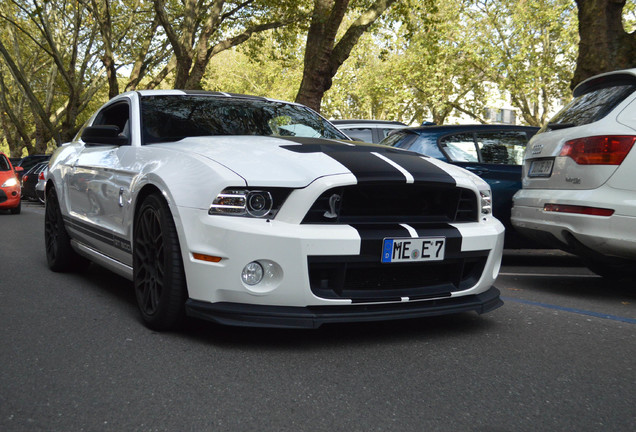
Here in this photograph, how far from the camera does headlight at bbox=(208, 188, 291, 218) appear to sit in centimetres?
357

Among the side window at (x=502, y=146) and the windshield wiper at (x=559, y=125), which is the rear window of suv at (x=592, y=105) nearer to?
the windshield wiper at (x=559, y=125)

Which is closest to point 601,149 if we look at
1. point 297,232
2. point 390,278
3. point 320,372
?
point 390,278

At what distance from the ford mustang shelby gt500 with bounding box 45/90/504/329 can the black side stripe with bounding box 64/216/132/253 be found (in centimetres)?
3

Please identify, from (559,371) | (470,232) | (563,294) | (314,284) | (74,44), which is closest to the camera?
(559,371)

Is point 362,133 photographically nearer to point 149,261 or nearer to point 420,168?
point 420,168

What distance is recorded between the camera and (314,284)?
11.8 feet

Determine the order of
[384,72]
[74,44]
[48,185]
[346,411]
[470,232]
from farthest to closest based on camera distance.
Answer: [384,72]
[74,44]
[48,185]
[470,232]
[346,411]

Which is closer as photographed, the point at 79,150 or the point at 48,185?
the point at 79,150

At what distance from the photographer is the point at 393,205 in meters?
3.84

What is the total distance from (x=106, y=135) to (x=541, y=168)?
3319 millimetres

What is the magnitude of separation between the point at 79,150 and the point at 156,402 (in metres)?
3.61

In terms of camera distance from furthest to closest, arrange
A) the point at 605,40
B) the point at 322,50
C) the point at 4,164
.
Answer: the point at 4,164 → the point at 322,50 → the point at 605,40

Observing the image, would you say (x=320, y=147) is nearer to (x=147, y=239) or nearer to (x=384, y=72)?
(x=147, y=239)

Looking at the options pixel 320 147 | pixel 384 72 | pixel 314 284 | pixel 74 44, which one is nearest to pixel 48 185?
pixel 320 147
